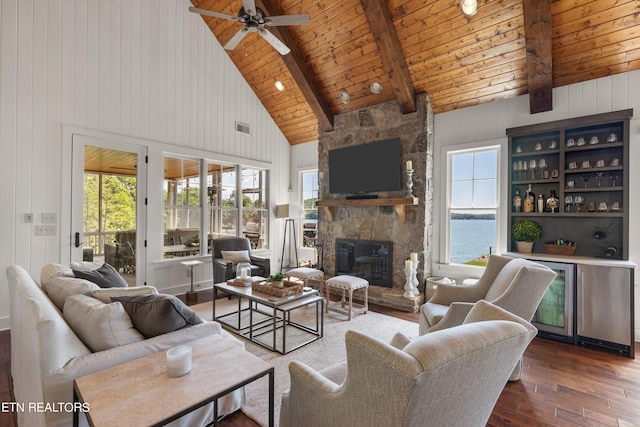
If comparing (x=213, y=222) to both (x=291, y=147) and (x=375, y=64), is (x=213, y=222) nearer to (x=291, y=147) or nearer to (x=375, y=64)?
(x=291, y=147)

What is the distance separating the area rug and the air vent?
3156mm

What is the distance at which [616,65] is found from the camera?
3301 mm

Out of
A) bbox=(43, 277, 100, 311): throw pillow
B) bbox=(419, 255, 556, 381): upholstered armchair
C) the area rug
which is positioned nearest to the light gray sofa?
bbox=(43, 277, 100, 311): throw pillow

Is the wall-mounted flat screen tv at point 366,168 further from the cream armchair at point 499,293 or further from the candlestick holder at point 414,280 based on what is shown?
the cream armchair at point 499,293

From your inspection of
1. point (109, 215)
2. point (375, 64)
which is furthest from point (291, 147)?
point (109, 215)

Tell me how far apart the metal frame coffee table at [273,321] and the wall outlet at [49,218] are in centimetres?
227

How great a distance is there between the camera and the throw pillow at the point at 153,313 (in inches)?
68.3

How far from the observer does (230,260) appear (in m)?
4.76

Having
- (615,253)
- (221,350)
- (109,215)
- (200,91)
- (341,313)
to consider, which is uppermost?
(200,91)

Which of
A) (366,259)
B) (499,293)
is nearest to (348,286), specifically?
(366,259)

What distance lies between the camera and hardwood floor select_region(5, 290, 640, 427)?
2.01 meters

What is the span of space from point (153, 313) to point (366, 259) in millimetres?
3773

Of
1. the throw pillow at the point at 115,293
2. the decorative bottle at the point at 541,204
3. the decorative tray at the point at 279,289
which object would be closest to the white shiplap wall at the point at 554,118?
the decorative bottle at the point at 541,204

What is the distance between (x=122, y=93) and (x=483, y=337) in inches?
203
